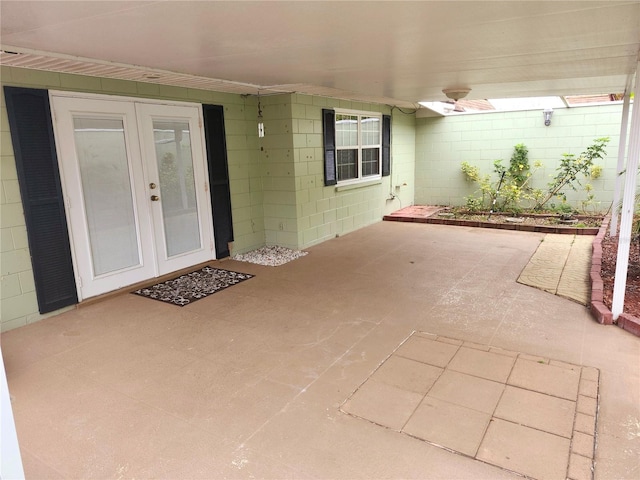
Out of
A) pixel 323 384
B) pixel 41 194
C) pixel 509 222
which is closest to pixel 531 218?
pixel 509 222

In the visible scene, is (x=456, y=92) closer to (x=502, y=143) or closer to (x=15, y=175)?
(x=502, y=143)

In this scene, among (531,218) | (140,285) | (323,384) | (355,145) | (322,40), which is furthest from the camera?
(531,218)

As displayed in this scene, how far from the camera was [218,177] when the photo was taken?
18.0ft

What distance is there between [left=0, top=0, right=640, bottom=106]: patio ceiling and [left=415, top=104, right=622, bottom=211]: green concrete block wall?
134 inches

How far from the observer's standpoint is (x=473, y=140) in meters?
8.77

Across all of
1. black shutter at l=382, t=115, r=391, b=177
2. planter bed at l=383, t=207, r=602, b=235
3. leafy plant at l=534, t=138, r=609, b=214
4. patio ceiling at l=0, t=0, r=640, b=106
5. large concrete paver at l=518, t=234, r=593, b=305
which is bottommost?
large concrete paver at l=518, t=234, r=593, b=305

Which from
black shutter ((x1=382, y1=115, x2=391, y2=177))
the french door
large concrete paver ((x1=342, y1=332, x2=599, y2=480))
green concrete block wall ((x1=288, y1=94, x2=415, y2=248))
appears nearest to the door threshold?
the french door

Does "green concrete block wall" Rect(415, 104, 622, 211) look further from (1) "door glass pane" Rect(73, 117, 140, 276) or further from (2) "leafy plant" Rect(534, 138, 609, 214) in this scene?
(1) "door glass pane" Rect(73, 117, 140, 276)

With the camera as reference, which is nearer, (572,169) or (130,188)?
(130,188)

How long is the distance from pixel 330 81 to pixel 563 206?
5770 millimetres

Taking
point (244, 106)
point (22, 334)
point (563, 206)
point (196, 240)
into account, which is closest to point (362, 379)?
point (22, 334)

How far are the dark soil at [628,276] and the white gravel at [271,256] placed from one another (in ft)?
11.8

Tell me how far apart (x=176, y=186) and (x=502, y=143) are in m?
6.64

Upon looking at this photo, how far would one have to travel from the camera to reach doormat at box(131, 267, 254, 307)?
4301 millimetres
